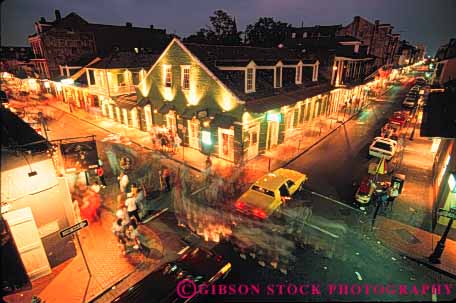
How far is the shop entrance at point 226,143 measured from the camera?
1705 centimetres

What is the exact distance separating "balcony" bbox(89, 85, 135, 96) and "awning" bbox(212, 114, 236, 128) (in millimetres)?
15535

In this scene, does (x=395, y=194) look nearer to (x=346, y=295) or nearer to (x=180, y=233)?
(x=346, y=295)

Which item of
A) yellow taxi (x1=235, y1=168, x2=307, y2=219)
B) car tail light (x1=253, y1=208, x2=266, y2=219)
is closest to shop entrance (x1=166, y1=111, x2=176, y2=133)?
yellow taxi (x1=235, y1=168, x2=307, y2=219)

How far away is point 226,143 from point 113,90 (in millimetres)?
16770

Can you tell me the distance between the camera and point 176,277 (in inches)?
282

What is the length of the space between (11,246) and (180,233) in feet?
18.9

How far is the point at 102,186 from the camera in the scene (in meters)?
14.3

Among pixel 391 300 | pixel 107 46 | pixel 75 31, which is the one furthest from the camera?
pixel 107 46

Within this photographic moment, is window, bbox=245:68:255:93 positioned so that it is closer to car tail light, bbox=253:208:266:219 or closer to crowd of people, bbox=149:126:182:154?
crowd of people, bbox=149:126:182:154

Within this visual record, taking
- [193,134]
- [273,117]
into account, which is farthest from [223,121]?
[273,117]

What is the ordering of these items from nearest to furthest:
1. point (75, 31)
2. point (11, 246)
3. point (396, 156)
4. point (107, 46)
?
point (11, 246)
point (396, 156)
point (75, 31)
point (107, 46)

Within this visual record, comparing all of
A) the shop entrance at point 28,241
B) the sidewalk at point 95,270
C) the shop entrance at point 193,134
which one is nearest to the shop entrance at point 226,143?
the shop entrance at point 193,134

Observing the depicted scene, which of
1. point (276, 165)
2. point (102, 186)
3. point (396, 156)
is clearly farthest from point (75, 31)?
point (396, 156)

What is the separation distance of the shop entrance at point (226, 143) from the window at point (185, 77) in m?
4.88
